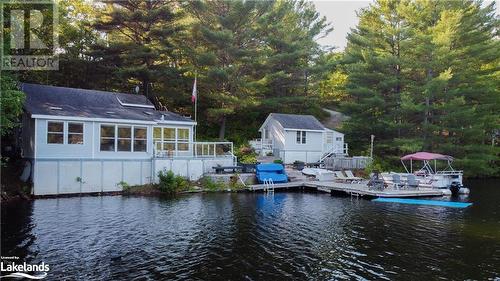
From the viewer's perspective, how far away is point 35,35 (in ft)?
110

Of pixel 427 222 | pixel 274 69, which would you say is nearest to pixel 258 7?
pixel 274 69

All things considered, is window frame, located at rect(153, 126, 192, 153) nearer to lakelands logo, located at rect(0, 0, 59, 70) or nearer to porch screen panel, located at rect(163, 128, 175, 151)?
porch screen panel, located at rect(163, 128, 175, 151)

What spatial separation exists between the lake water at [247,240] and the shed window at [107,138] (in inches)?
153

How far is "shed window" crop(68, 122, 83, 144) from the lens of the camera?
23.4 m

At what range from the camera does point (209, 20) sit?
39.3m

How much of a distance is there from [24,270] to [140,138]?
629 inches

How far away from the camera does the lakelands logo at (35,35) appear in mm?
26980

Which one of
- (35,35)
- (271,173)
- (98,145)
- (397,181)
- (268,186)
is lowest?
(268,186)

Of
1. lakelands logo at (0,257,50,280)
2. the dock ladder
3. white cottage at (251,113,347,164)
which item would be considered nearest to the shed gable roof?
white cottage at (251,113,347,164)

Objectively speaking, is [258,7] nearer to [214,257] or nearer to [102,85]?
[102,85]

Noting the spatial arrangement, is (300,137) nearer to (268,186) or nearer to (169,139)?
(268,186)

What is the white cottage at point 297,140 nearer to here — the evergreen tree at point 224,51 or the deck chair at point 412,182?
the evergreen tree at point 224,51

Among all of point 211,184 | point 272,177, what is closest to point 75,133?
point 211,184

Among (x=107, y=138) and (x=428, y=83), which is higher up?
(x=428, y=83)
